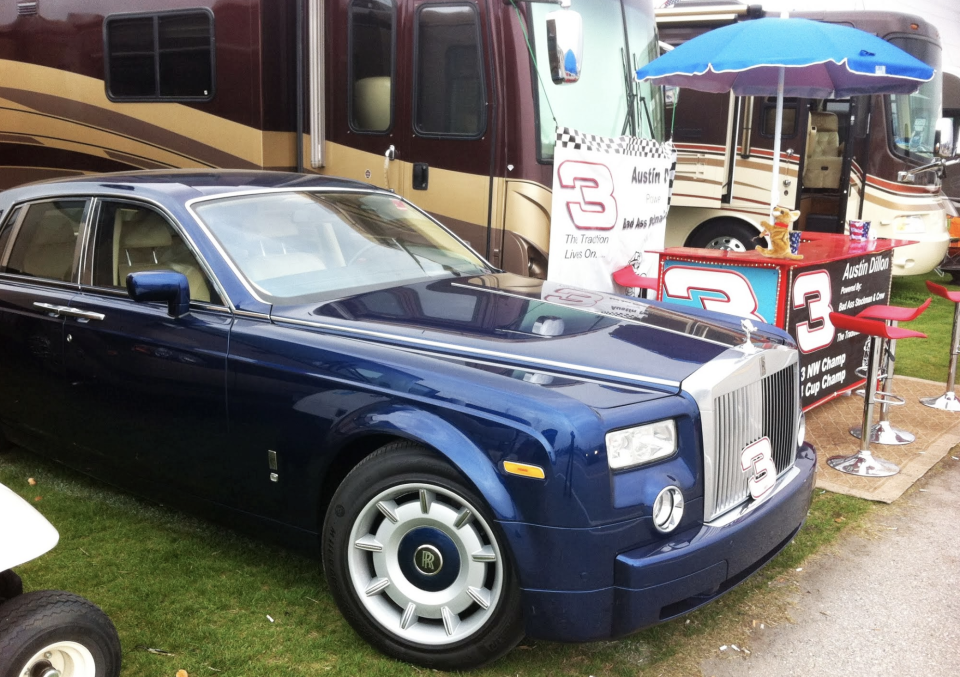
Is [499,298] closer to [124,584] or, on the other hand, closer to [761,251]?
[124,584]

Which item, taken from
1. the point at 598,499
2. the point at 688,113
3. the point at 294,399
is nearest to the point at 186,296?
the point at 294,399

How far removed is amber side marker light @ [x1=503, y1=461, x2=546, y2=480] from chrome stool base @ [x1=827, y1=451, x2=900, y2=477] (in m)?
3.14

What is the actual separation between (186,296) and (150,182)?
812mm

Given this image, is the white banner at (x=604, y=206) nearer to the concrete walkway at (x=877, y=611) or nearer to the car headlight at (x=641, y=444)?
the concrete walkway at (x=877, y=611)

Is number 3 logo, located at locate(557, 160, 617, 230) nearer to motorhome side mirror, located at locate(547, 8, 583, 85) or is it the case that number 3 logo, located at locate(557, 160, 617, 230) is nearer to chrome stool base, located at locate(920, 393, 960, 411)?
motorhome side mirror, located at locate(547, 8, 583, 85)

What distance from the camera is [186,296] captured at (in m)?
3.61

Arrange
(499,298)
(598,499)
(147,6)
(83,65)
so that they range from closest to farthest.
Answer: (598,499), (499,298), (147,6), (83,65)

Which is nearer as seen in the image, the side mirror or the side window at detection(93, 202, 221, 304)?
the side mirror

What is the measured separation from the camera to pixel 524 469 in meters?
2.75

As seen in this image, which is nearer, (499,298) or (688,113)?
(499,298)

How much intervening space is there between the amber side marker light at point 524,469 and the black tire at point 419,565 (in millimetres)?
166

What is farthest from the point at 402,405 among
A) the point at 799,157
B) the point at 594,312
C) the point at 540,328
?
the point at 799,157

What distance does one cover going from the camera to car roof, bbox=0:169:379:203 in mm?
3984

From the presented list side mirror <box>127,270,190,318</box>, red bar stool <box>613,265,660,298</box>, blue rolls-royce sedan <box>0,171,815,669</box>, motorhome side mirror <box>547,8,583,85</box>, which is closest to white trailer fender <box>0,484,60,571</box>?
blue rolls-royce sedan <box>0,171,815,669</box>
